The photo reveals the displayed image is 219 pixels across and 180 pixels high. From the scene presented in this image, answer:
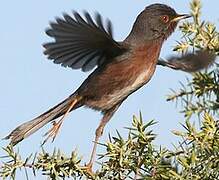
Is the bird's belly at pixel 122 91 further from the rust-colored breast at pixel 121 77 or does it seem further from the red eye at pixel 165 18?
the red eye at pixel 165 18

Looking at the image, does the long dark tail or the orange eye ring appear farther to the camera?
the orange eye ring

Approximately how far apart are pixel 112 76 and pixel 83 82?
32 centimetres

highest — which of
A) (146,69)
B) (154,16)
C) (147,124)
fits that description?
(154,16)

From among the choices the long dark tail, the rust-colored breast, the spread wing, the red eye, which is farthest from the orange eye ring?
the long dark tail

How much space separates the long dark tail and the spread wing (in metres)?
0.31

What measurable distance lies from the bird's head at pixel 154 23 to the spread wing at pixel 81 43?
0.92 feet

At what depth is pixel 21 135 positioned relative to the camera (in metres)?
3.56

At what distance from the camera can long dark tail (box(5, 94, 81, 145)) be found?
3.60m

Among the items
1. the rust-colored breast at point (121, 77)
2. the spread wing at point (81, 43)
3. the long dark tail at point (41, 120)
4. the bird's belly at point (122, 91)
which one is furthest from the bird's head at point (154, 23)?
the long dark tail at point (41, 120)

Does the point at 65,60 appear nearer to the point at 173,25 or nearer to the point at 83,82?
the point at 83,82

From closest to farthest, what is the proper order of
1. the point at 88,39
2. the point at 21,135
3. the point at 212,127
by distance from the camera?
the point at 212,127, the point at 21,135, the point at 88,39

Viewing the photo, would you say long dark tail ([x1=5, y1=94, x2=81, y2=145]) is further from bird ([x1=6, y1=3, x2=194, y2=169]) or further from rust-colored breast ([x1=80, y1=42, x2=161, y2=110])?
rust-colored breast ([x1=80, y1=42, x2=161, y2=110])

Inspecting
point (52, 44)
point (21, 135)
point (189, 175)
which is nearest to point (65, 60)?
point (52, 44)

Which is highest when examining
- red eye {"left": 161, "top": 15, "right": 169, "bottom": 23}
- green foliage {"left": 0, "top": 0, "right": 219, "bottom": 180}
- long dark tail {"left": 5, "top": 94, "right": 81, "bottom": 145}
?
red eye {"left": 161, "top": 15, "right": 169, "bottom": 23}
